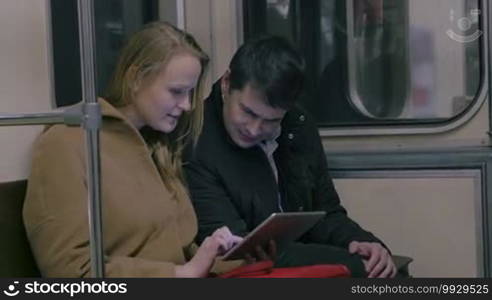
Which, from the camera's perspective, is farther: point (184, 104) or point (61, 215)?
point (184, 104)

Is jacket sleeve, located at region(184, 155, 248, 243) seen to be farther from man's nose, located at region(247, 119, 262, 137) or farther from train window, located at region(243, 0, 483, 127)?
train window, located at region(243, 0, 483, 127)

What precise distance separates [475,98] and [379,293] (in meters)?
1.09

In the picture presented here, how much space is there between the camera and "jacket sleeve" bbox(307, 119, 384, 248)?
10.0 feet

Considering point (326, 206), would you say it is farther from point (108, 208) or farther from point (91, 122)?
point (91, 122)

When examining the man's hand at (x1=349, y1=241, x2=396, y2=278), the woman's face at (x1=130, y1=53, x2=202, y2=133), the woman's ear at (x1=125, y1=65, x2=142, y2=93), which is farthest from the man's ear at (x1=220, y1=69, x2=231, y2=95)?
the man's hand at (x1=349, y1=241, x2=396, y2=278)

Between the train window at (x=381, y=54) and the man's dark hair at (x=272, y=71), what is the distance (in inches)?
18.9

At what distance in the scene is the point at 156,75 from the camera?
2.51 m

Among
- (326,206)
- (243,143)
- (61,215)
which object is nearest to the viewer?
(61,215)

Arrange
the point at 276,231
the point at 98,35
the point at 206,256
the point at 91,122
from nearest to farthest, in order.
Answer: the point at 91,122, the point at 206,256, the point at 276,231, the point at 98,35

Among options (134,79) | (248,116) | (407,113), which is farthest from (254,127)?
(407,113)

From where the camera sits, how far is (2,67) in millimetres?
2094

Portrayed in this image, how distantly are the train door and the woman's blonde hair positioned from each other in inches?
27.1

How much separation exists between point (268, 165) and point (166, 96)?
56 cm

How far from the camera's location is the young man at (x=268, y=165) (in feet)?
9.02
